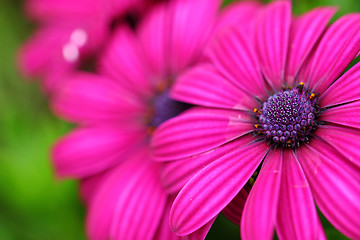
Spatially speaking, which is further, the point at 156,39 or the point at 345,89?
the point at 156,39

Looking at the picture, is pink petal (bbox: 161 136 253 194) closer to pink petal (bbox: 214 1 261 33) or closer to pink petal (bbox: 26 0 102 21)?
pink petal (bbox: 214 1 261 33)

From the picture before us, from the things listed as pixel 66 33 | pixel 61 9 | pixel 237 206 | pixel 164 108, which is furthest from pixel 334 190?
pixel 61 9

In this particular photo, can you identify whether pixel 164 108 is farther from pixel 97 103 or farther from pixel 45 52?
pixel 45 52

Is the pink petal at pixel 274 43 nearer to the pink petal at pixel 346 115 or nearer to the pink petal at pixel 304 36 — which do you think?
the pink petal at pixel 304 36

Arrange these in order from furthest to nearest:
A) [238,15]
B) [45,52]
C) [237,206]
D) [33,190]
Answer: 1. [45,52]
2. [33,190]
3. [238,15]
4. [237,206]

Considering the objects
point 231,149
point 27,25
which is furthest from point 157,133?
point 27,25

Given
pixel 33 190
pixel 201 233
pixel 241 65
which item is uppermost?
pixel 241 65

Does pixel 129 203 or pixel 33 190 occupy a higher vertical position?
pixel 129 203
